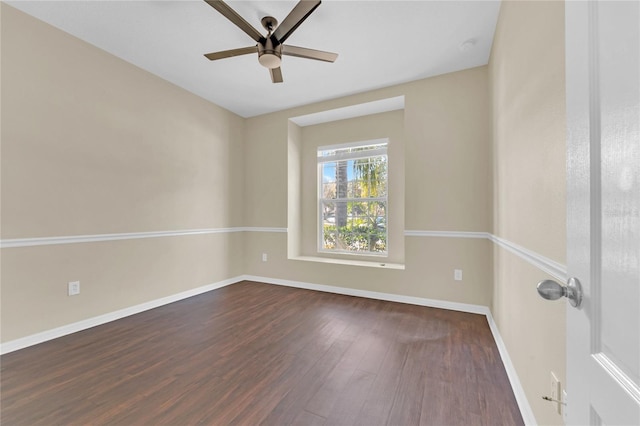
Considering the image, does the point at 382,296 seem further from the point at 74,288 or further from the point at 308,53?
the point at 74,288

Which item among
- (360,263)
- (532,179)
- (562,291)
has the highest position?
(532,179)

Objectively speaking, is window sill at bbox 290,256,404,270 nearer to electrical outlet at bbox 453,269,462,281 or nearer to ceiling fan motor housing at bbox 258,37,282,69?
electrical outlet at bbox 453,269,462,281

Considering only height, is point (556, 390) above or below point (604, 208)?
below

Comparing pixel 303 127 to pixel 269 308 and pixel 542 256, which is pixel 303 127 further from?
pixel 542 256

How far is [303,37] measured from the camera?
93.4 inches

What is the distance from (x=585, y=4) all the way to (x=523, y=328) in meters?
1.49

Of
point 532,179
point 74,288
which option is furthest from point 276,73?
point 74,288

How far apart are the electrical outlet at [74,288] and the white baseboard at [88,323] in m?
0.28

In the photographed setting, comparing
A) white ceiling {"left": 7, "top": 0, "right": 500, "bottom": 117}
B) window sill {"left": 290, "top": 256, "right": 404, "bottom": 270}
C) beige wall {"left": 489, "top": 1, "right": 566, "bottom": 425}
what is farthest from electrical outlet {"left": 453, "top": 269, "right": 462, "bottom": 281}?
white ceiling {"left": 7, "top": 0, "right": 500, "bottom": 117}

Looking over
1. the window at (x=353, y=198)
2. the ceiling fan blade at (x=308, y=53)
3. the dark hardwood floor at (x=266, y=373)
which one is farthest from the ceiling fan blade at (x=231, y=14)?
the dark hardwood floor at (x=266, y=373)

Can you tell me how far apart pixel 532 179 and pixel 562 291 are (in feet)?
2.93

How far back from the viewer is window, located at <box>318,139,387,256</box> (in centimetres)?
378

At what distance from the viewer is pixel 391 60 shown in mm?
2703

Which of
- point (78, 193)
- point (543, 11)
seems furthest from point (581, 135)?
point (78, 193)
